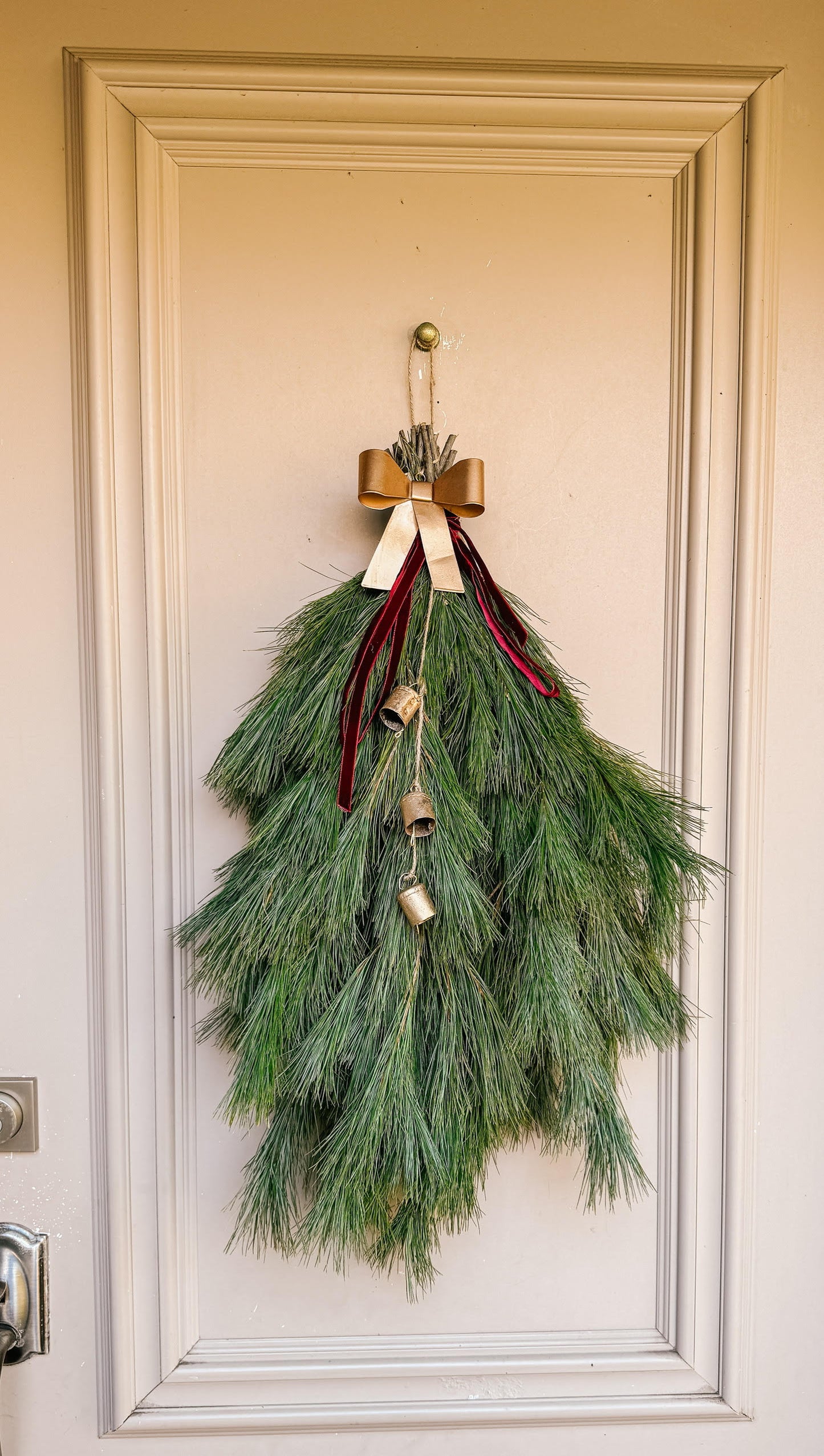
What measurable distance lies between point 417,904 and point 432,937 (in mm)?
64

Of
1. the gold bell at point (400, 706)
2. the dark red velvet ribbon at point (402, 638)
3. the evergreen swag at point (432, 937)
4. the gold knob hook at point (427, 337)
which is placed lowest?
the evergreen swag at point (432, 937)

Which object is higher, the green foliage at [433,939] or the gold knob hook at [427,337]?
the gold knob hook at [427,337]

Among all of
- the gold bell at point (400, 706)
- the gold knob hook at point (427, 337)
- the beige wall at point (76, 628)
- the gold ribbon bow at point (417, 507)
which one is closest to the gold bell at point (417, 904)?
the gold bell at point (400, 706)

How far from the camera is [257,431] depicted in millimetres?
899

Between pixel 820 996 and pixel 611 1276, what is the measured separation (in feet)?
1.48

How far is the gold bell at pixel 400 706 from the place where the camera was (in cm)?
71

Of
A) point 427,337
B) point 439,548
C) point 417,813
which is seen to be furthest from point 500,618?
point 427,337

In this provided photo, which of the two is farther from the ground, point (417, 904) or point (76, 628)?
point (76, 628)

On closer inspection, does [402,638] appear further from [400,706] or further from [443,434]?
[443,434]

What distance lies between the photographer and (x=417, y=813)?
0.69 m

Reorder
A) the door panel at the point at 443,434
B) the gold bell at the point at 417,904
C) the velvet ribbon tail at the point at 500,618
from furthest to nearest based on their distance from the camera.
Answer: the door panel at the point at 443,434
the velvet ribbon tail at the point at 500,618
the gold bell at the point at 417,904

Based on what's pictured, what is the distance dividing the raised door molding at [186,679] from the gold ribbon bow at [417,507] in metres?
0.27

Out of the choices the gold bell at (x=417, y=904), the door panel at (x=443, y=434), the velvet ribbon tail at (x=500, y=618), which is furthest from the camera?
the door panel at (x=443, y=434)

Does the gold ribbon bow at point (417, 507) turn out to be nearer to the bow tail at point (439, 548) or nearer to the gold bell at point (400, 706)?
the bow tail at point (439, 548)
